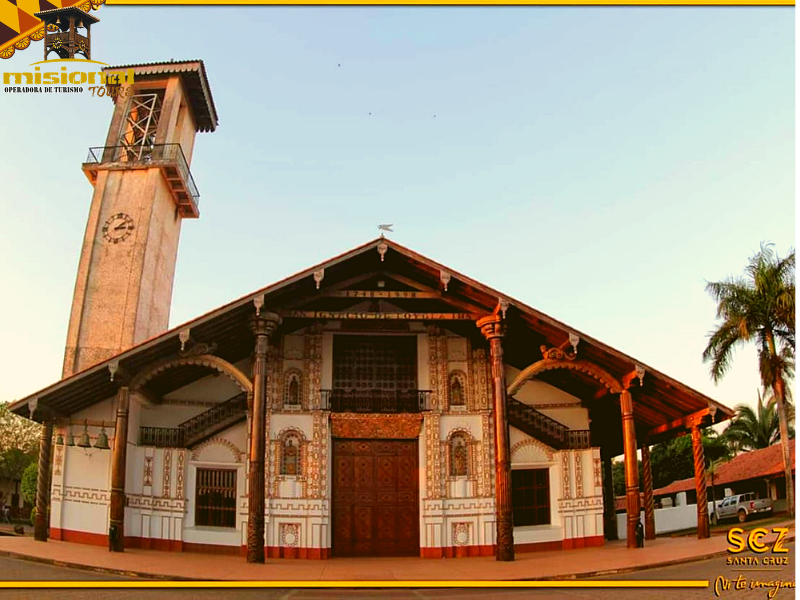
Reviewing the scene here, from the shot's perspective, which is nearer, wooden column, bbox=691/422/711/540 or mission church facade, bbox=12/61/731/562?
mission church facade, bbox=12/61/731/562

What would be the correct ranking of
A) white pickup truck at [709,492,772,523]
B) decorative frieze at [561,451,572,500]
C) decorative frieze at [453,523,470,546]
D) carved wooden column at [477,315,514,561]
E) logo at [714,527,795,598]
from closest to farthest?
logo at [714,527,795,598] < carved wooden column at [477,315,514,561] < decorative frieze at [453,523,470,546] < decorative frieze at [561,451,572,500] < white pickup truck at [709,492,772,523]

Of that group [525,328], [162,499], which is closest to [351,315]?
[525,328]

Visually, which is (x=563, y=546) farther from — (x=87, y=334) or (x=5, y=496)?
(x=5, y=496)

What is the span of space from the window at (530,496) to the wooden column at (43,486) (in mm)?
12027

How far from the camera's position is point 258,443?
17141mm

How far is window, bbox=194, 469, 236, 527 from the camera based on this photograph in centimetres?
1997

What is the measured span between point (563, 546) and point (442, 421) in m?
4.64

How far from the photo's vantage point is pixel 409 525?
19.8 metres

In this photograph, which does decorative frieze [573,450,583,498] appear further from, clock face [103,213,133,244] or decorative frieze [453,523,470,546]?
clock face [103,213,133,244]

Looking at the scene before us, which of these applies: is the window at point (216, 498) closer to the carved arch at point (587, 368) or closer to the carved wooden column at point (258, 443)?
the carved wooden column at point (258, 443)

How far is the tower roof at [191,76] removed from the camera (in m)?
27.4

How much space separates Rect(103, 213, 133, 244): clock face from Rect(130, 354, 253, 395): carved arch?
7962 millimetres

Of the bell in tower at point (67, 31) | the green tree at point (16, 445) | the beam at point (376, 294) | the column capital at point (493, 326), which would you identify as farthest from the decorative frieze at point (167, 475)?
the green tree at point (16, 445)

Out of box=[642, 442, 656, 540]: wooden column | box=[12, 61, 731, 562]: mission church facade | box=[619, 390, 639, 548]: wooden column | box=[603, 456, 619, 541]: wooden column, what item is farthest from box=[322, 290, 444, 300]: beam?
box=[603, 456, 619, 541]: wooden column
